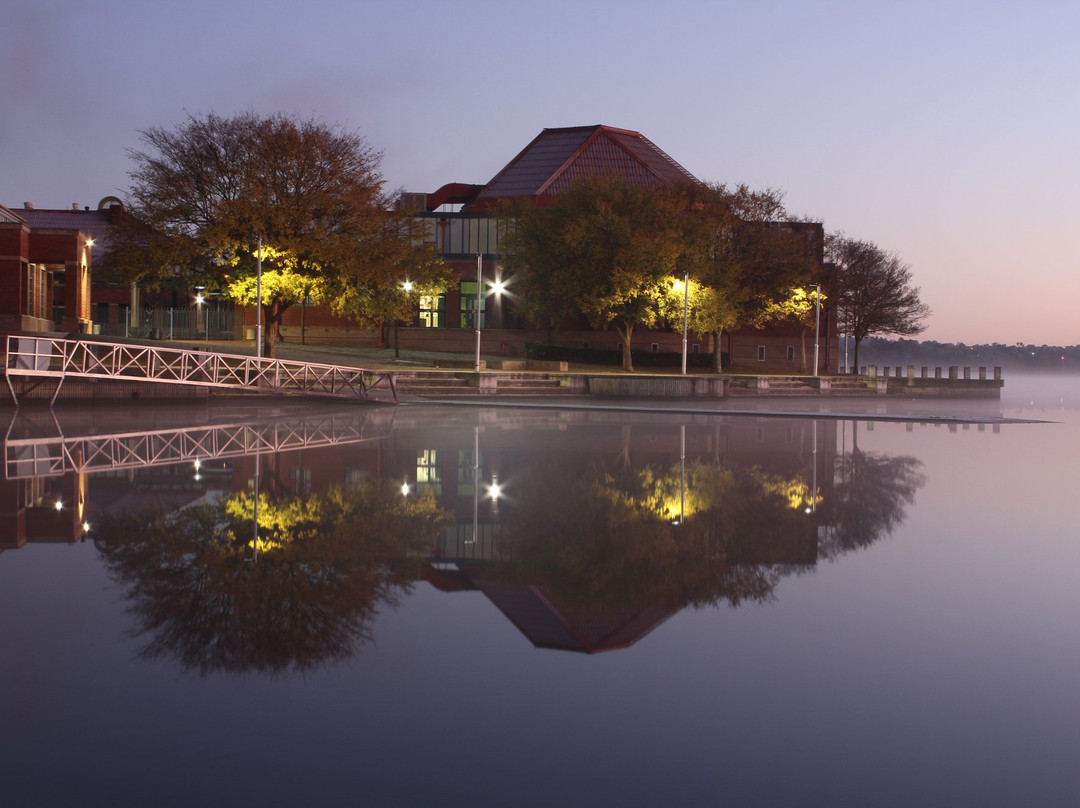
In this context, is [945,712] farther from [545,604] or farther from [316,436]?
[316,436]

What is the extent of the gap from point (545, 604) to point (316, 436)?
1359 cm

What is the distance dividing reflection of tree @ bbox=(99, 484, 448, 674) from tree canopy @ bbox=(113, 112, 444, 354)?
29.5 meters

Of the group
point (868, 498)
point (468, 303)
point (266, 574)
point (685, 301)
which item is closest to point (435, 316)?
point (468, 303)

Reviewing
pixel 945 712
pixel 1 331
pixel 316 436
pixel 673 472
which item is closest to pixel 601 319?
pixel 1 331

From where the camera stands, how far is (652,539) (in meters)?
9.72

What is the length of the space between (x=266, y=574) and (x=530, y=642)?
8.03ft

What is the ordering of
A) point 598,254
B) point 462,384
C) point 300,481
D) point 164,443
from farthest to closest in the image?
point 598,254 < point 462,384 < point 164,443 < point 300,481

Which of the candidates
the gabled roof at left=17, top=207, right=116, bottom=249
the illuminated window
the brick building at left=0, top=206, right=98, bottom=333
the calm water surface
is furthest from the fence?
the calm water surface

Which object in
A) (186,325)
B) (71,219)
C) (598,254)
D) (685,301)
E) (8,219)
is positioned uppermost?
(71,219)

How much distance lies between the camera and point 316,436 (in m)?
20.3

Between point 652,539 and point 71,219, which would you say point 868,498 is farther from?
point 71,219

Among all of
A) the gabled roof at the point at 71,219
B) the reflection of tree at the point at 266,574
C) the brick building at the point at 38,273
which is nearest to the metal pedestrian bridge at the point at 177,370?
the brick building at the point at 38,273

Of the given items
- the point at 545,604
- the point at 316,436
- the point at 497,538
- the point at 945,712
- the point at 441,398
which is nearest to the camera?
the point at 945,712

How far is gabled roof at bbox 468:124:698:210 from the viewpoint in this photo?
7525cm
